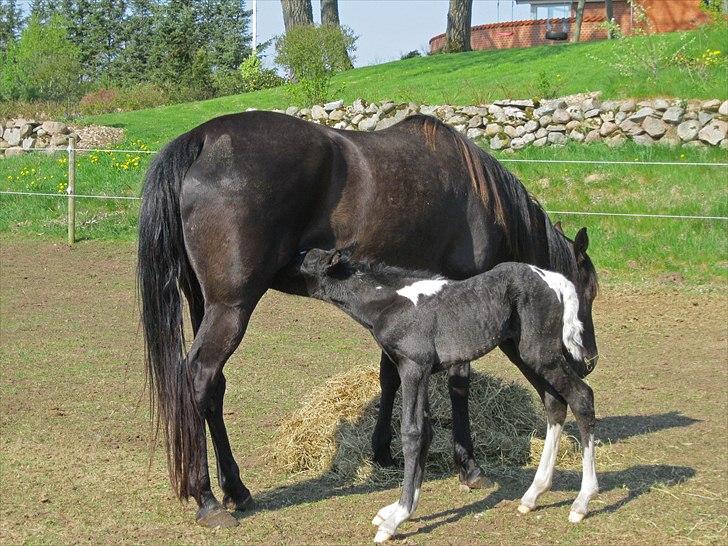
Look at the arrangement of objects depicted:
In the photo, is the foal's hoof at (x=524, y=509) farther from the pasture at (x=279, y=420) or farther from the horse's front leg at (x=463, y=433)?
the horse's front leg at (x=463, y=433)

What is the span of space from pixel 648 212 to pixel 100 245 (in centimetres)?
765

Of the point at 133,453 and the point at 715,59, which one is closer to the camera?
the point at 133,453

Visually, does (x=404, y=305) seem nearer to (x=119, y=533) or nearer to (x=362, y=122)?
(x=119, y=533)

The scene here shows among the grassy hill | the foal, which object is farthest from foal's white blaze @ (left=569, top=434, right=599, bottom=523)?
the grassy hill

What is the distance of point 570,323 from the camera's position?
14.9 ft

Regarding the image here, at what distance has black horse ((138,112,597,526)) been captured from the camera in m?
4.55

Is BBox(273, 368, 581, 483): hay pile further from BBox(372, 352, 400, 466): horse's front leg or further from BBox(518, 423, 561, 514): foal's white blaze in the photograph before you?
BBox(518, 423, 561, 514): foal's white blaze

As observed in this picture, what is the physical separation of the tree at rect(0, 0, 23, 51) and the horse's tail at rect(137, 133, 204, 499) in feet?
134

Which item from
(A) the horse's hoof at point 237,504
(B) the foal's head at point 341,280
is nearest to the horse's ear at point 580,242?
(B) the foal's head at point 341,280

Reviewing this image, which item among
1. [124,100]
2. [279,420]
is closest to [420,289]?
[279,420]

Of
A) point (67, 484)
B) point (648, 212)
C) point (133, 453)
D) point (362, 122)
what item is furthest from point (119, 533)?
point (362, 122)

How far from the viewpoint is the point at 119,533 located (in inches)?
177

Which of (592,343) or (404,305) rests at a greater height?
(404,305)

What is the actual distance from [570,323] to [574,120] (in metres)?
10.8
